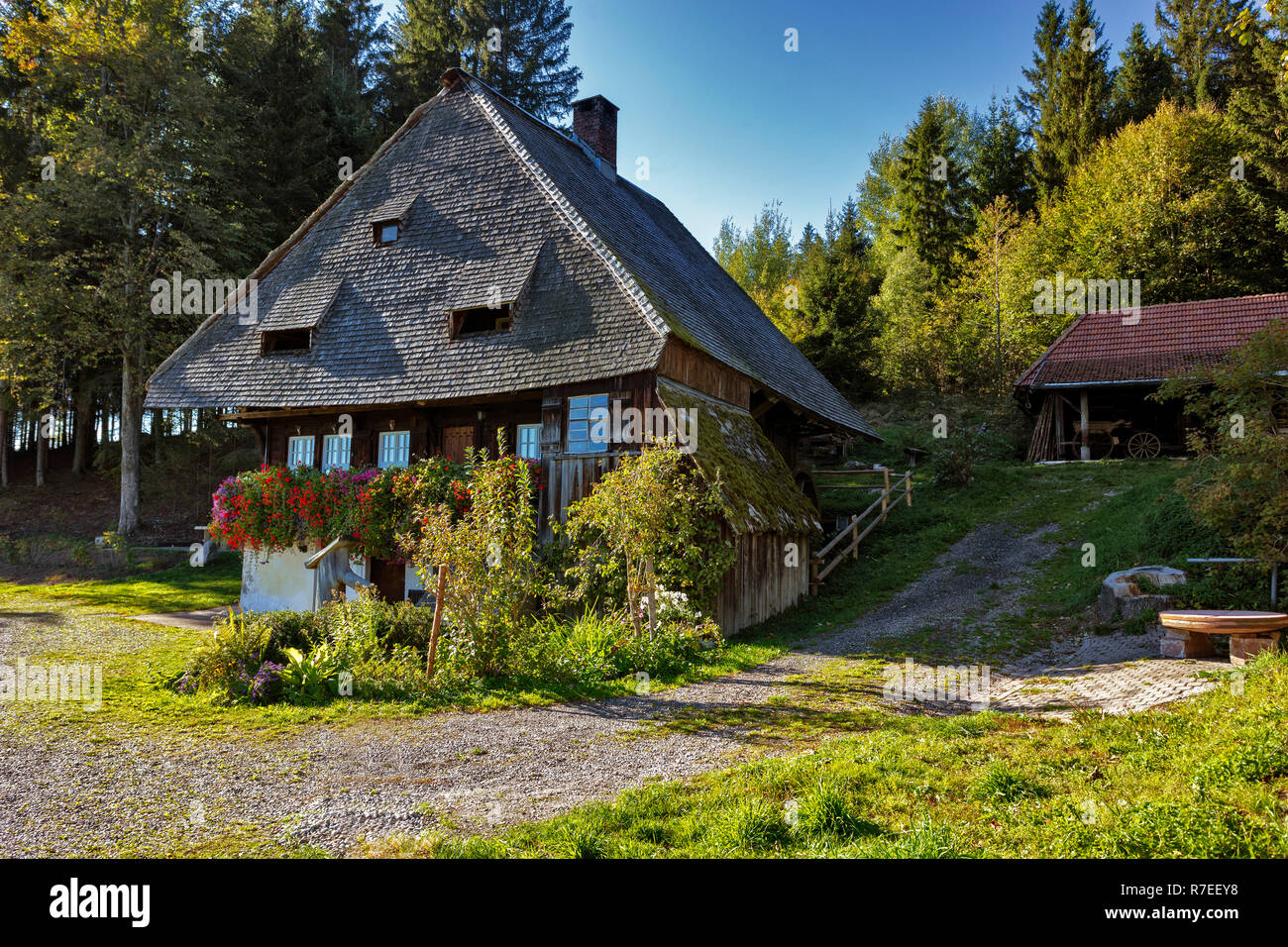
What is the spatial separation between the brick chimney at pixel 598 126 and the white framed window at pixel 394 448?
39.6 ft

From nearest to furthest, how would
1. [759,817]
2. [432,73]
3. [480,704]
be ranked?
1. [759,817]
2. [480,704]
3. [432,73]

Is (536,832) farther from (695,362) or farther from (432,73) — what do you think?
(432,73)

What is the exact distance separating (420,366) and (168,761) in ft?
32.9

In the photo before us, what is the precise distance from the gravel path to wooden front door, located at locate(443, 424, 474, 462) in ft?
28.4

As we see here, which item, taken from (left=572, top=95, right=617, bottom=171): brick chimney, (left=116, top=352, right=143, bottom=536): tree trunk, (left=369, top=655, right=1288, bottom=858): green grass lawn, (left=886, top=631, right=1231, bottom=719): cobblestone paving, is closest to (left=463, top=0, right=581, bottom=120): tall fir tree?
(left=572, top=95, right=617, bottom=171): brick chimney

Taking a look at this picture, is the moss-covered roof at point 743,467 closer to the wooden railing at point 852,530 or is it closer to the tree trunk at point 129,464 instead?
the wooden railing at point 852,530

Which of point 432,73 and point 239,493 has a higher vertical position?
point 432,73

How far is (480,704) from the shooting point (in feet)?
27.0

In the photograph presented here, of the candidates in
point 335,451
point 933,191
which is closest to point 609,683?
point 335,451

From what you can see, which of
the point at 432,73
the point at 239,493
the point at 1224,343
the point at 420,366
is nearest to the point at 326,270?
the point at 420,366

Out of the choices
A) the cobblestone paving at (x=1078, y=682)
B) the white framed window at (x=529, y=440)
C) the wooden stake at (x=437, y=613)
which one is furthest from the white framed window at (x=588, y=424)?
the cobblestone paving at (x=1078, y=682)

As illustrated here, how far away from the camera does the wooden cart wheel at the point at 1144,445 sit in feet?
79.7

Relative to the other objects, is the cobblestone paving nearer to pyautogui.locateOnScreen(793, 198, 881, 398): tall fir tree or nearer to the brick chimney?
the brick chimney

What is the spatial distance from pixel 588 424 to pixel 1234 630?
9.72 metres
